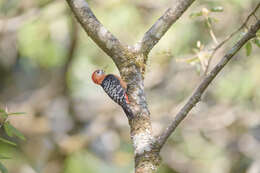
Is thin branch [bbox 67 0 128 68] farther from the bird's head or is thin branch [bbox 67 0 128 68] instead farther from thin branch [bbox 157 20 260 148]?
the bird's head

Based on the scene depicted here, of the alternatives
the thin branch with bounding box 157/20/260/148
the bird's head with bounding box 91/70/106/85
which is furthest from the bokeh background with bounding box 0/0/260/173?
the thin branch with bounding box 157/20/260/148

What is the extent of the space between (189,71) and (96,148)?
263 centimetres

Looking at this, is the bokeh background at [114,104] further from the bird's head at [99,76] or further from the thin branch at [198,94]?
the thin branch at [198,94]

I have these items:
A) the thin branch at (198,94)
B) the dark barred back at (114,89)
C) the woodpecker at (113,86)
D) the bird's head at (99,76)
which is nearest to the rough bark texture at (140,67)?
the thin branch at (198,94)

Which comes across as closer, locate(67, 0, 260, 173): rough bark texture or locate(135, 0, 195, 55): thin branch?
locate(67, 0, 260, 173): rough bark texture

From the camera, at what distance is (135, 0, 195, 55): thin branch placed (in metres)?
2.61

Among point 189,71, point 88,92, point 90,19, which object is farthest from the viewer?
point 88,92

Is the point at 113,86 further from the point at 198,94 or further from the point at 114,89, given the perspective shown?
the point at 198,94

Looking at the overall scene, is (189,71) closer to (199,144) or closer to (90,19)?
(199,144)

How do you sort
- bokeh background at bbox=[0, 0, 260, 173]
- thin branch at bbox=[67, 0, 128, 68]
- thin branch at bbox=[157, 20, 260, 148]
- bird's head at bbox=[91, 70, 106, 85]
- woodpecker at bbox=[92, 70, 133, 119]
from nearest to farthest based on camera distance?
thin branch at bbox=[157, 20, 260, 148] → thin branch at bbox=[67, 0, 128, 68] → woodpecker at bbox=[92, 70, 133, 119] → bird's head at bbox=[91, 70, 106, 85] → bokeh background at bbox=[0, 0, 260, 173]

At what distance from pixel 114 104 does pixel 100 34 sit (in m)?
4.41

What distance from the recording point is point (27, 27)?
6.90 m

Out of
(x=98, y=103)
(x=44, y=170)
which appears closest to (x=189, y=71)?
(x=98, y=103)

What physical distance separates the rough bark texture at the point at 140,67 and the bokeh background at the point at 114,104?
3333 mm
